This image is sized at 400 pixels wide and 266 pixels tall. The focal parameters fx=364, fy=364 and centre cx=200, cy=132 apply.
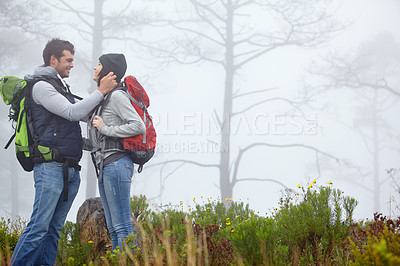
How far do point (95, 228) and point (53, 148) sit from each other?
2.04 meters

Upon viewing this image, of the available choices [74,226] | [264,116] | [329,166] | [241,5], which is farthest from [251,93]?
[329,166]

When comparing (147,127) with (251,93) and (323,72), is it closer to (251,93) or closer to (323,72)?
(251,93)

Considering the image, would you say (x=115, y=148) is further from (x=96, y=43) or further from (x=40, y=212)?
(x=96, y=43)

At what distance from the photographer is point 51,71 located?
3.37 m

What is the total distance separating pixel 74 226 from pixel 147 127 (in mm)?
2596

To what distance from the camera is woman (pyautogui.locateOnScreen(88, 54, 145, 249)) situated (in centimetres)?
315

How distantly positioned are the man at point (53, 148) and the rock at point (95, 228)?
4.62ft

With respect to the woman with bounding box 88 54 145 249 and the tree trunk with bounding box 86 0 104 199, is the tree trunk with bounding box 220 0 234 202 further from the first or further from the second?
the woman with bounding box 88 54 145 249

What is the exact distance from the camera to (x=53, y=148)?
3197 mm

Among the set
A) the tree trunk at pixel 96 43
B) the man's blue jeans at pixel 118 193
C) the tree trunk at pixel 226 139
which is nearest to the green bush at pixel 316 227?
the man's blue jeans at pixel 118 193

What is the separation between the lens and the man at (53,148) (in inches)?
124

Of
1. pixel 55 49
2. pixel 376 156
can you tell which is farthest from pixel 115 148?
pixel 376 156

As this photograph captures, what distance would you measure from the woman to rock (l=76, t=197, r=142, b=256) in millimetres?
1682

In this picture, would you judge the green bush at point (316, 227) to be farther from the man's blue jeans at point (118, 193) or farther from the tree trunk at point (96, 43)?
the tree trunk at point (96, 43)
